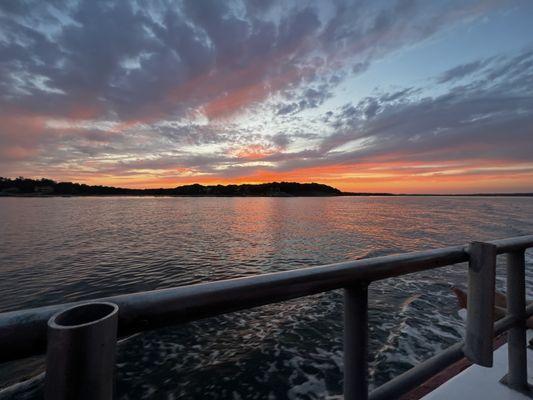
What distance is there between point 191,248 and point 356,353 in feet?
74.5

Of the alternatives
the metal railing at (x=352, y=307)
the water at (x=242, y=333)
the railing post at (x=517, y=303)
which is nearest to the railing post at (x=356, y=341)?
the metal railing at (x=352, y=307)

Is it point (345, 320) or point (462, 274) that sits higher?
point (345, 320)

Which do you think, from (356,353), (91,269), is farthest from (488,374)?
(91,269)

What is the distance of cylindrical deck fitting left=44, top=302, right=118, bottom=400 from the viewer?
68 cm

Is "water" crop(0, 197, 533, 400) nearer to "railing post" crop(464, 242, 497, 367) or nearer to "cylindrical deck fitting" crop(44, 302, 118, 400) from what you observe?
"railing post" crop(464, 242, 497, 367)

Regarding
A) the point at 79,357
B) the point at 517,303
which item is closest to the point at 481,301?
the point at 517,303

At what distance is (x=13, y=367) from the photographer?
7.14 metres

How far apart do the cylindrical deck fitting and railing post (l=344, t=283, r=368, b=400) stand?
92 centimetres

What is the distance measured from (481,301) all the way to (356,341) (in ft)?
3.29

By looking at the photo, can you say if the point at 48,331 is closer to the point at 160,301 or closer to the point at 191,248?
the point at 160,301

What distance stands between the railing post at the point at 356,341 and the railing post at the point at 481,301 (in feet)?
3.04

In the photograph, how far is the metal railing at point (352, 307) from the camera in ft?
2.43

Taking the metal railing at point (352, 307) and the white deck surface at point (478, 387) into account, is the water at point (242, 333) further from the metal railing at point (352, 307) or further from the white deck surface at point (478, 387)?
the metal railing at point (352, 307)

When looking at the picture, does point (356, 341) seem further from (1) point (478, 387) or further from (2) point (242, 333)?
(2) point (242, 333)
